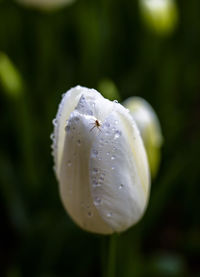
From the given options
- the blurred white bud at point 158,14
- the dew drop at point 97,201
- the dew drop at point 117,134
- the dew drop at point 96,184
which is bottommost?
the dew drop at point 97,201

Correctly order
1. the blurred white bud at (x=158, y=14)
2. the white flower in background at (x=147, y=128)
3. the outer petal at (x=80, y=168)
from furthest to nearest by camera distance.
A: the blurred white bud at (x=158, y=14), the white flower in background at (x=147, y=128), the outer petal at (x=80, y=168)

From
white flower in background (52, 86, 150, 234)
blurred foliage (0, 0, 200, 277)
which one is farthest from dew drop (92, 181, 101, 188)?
blurred foliage (0, 0, 200, 277)

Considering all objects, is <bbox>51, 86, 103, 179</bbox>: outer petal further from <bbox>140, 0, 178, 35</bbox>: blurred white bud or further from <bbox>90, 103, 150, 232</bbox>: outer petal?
<bbox>140, 0, 178, 35</bbox>: blurred white bud

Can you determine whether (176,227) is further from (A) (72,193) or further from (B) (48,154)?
(A) (72,193)

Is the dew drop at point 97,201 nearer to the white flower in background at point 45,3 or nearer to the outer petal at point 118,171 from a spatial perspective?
the outer petal at point 118,171

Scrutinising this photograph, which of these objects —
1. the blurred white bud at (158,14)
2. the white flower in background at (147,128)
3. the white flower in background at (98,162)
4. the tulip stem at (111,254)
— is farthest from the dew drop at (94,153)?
the blurred white bud at (158,14)

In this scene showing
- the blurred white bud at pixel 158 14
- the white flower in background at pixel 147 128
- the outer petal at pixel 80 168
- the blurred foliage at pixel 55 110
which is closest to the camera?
the outer petal at pixel 80 168

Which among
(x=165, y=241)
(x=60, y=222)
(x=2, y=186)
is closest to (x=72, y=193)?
(x=60, y=222)
